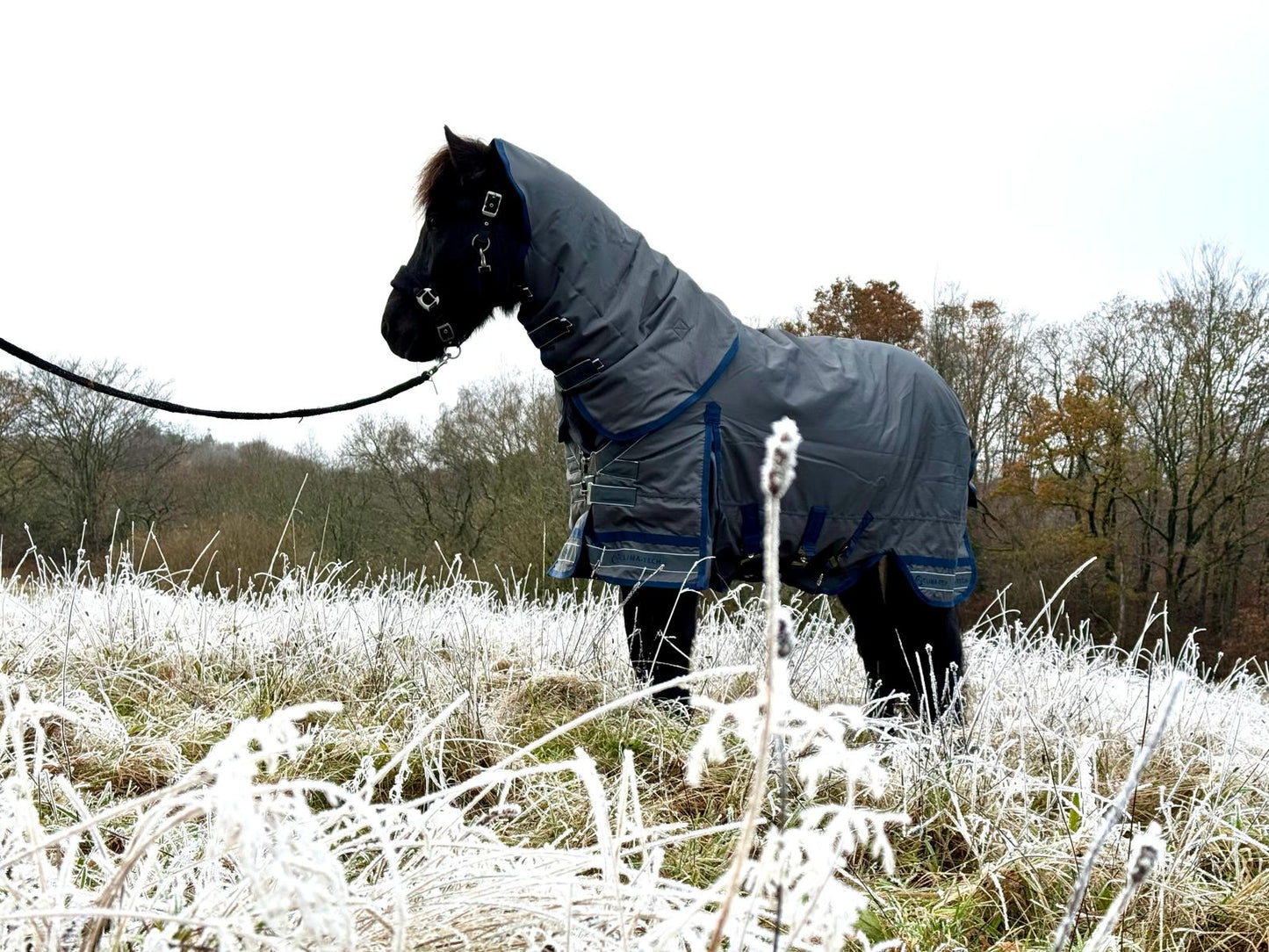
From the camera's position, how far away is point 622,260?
9.82 feet

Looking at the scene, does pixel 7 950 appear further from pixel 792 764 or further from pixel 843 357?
pixel 843 357

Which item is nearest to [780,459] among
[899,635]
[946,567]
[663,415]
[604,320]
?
[663,415]

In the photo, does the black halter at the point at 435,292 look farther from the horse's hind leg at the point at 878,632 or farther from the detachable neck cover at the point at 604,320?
the horse's hind leg at the point at 878,632

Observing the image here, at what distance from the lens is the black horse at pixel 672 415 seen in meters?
2.85

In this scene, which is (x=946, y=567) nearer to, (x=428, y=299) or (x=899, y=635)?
(x=899, y=635)

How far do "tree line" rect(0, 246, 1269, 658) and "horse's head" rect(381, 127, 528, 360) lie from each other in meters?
11.1

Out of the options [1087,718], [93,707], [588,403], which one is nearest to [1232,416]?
[1087,718]

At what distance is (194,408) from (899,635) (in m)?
2.42

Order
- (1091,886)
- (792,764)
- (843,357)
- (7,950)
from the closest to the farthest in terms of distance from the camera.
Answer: (7,950)
(1091,886)
(792,764)
(843,357)

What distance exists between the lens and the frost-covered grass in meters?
0.92

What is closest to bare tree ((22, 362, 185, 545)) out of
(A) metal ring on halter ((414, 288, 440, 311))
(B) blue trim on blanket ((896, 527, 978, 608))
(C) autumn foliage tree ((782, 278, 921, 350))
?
(C) autumn foliage tree ((782, 278, 921, 350))

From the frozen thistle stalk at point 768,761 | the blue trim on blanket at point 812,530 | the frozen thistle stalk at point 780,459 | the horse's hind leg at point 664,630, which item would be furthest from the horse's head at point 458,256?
the frozen thistle stalk at point 780,459

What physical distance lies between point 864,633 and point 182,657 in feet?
7.93

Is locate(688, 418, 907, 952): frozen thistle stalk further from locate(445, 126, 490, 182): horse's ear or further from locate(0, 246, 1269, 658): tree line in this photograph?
locate(0, 246, 1269, 658): tree line
